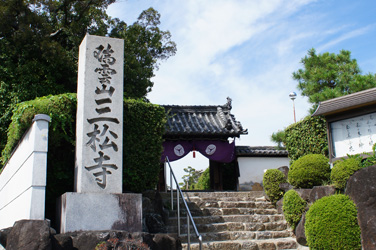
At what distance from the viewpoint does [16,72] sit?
1276 centimetres

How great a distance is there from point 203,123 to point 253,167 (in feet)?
9.30

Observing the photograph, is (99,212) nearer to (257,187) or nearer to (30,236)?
(30,236)

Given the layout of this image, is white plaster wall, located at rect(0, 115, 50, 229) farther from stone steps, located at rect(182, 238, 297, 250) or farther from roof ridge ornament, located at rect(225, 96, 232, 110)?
roof ridge ornament, located at rect(225, 96, 232, 110)

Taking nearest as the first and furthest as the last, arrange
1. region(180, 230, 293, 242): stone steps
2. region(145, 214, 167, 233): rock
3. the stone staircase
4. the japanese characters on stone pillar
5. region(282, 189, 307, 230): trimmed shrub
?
the japanese characters on stone pillar < region(145, 214, 167, 233): rock < the stone staircase < region(180, 230, 293, 242): stone steps < region(282, 189, 307, 230): trimmed shrub

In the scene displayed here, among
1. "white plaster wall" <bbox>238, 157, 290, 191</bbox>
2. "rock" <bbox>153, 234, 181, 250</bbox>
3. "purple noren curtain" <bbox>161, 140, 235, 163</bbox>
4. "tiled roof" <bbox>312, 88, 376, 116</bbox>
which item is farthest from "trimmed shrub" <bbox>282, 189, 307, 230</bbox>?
"white plaster wall" <bbox>238, 157, 290, 191</bbox>

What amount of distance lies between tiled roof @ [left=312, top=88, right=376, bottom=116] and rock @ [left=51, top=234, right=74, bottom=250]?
24.7 feet

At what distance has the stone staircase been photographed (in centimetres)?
838

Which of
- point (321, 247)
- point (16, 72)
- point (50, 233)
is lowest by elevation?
point (321, 247)

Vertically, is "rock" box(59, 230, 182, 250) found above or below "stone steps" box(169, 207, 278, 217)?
below

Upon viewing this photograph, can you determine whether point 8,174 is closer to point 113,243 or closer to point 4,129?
point 4,129

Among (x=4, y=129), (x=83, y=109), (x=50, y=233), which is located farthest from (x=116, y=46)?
(x=4, y=129)

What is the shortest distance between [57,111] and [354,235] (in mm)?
6382

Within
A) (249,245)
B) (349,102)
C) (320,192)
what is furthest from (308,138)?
(249,245)

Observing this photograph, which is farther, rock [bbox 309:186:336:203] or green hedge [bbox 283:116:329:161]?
green hedge [bbox 283:116:329:161]
